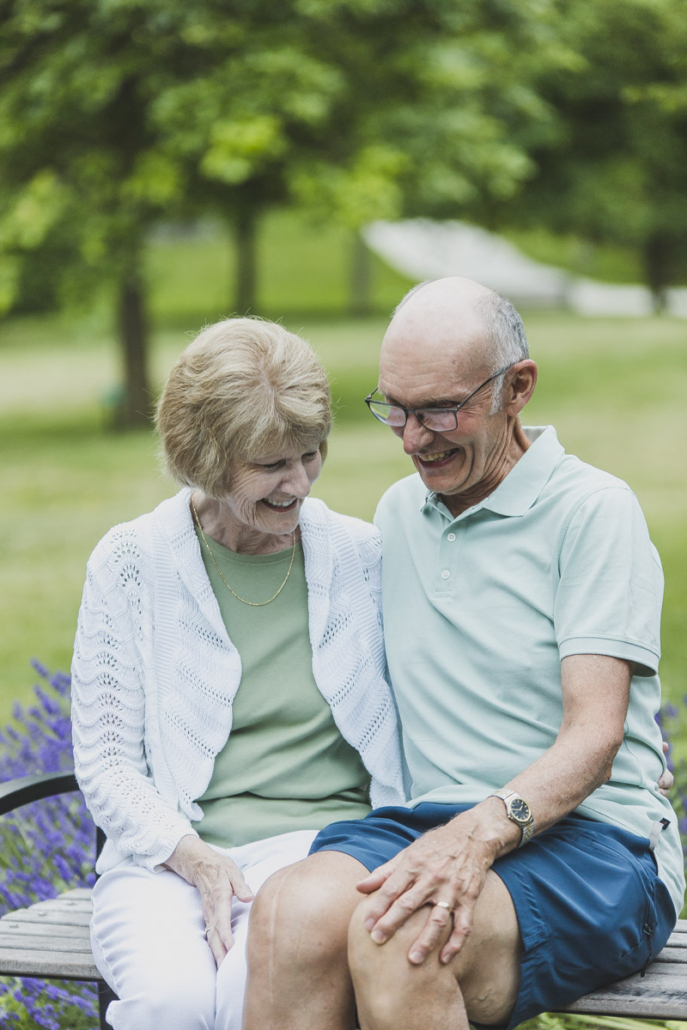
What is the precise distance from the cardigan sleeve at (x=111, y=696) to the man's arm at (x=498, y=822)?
23.3 inches

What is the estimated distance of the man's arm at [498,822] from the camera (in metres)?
2.03

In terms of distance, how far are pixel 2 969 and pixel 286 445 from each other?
1225 mm

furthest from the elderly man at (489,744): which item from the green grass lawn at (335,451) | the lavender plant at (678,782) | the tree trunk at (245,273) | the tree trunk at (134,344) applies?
the tree trunk at (245,273)

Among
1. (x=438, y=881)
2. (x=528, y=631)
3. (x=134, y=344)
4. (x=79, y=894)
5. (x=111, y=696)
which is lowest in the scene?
(x=79, y=894)

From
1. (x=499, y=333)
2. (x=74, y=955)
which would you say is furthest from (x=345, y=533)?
(x=74, y=955)

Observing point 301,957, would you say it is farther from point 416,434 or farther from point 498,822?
point 416,434

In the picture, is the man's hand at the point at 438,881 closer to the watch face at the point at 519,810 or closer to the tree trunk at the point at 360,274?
the watch face at the point at 519,810

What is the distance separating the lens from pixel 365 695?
269 cm

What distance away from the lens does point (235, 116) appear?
9898 mm

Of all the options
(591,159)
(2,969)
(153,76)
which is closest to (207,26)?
(153,76)

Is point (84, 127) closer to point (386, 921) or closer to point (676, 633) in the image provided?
point (676, 633)

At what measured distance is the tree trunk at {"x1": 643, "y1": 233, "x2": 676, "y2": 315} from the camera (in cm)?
2782

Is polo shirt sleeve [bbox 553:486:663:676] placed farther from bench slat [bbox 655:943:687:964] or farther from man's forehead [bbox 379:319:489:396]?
bench slat [bbox 655:943:687:964]

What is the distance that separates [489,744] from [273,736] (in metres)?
0.47
